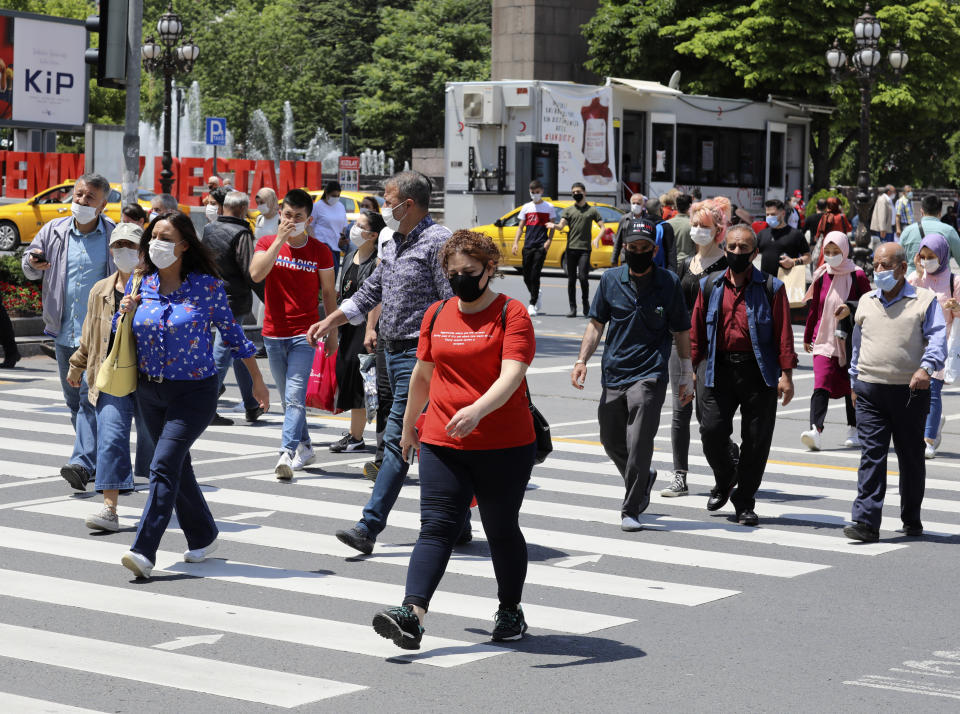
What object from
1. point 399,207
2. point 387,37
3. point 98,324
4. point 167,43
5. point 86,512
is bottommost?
point 86,512

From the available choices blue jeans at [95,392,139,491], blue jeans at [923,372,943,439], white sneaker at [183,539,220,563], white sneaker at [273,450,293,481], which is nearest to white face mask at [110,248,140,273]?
blue jeans at [95,392,139,491]

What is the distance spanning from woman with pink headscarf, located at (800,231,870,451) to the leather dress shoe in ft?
8.64

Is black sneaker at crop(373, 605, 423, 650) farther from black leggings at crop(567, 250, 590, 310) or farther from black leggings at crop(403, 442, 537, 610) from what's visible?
black leggings at crop(567, 250, 590, 310)

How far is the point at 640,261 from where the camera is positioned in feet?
31.2

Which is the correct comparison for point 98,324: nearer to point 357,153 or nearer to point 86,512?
point 86,512

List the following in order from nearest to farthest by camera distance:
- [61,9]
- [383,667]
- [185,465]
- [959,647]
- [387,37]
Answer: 1. [383,667]
2. [959,647]
3. [185,465]
4. [61,9]
5. [387,37]

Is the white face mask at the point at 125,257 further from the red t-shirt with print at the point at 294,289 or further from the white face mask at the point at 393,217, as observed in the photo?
the red t-shirt with print at the point at 294,289

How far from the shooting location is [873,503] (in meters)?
9.12

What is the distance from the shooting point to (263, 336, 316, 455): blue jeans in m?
11.1

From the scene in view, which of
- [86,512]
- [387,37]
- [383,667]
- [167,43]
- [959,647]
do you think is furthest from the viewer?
[387,37]

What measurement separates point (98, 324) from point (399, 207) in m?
1.93

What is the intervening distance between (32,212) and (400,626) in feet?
106

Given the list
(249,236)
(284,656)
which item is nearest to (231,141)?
(249,236)

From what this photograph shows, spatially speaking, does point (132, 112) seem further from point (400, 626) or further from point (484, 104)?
point (484, 104)
